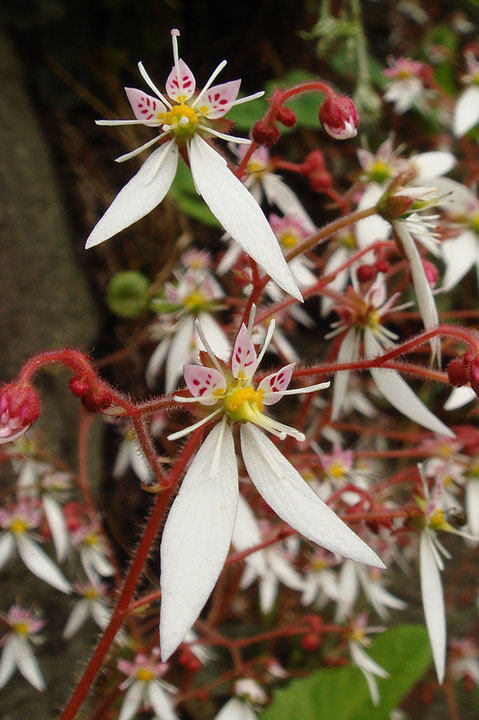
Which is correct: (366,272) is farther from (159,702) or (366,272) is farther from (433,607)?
(159,702)

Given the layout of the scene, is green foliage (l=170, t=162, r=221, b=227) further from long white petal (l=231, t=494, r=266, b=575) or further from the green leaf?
the green leaf

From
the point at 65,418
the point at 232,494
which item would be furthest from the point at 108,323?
the point at 232,494

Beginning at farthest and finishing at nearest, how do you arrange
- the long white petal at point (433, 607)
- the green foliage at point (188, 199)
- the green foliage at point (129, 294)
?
the green foliage at point (129, 294)
the green foliage at point (188, 199)
the long white petal at point (433, 607)

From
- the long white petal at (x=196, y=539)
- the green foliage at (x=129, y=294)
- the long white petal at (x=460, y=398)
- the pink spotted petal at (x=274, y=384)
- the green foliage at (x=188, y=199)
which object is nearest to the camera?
the long white petal at (x=196, y=539)

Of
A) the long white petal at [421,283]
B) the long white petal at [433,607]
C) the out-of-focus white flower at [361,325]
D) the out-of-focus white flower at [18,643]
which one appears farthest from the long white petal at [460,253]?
the out-of-focus white flower at [18,643]

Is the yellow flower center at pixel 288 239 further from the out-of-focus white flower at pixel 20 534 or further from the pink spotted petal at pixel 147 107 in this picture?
the out-of-focus white flower at pixel 20 534

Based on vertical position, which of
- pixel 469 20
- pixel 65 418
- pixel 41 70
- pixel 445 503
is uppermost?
pixel 41 70

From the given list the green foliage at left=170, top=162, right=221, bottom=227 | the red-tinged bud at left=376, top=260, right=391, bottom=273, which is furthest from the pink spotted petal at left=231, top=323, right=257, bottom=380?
the green foliage at left=170, top=162, right=221, bottom=227

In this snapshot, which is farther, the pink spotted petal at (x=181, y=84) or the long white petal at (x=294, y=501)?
the pink spotted petal at (x=181, y=84)

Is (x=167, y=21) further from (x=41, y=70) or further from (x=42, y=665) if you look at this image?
(x=42, y=665)
